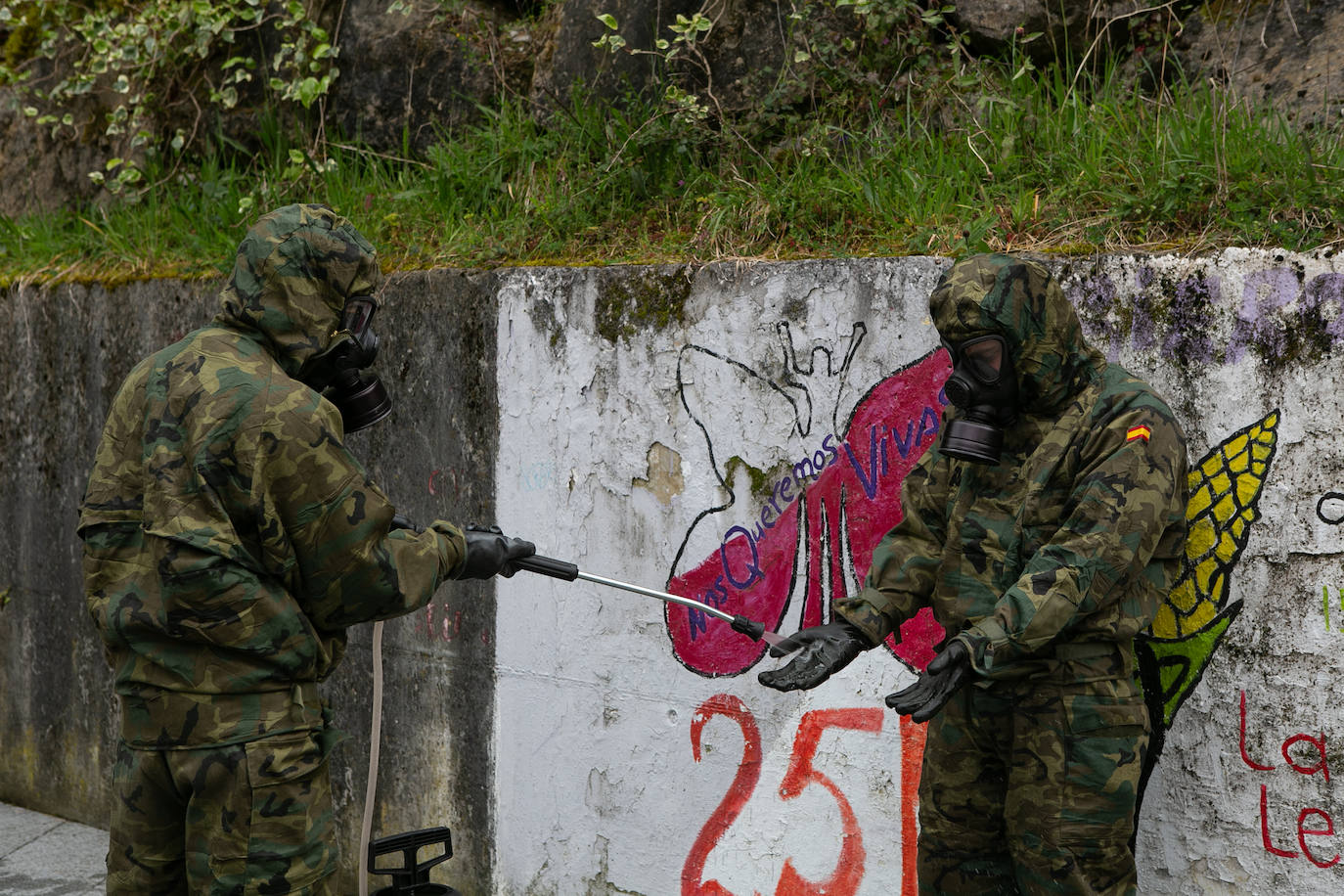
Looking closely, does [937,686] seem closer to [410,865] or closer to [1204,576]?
[1204,576]

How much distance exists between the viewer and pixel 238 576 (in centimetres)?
284

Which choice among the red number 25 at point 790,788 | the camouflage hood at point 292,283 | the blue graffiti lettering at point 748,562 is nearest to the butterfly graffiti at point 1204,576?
the red number 25 at point 790,788

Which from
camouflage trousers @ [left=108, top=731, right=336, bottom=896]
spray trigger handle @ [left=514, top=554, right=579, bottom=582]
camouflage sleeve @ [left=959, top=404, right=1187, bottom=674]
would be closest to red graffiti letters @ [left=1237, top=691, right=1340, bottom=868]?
camouflage sleeve @ [left=959, top=404, right=1187, bottom=674]

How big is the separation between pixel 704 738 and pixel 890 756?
2.12 feet

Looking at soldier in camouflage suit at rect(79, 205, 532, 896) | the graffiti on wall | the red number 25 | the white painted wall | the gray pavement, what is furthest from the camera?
the gray pavement

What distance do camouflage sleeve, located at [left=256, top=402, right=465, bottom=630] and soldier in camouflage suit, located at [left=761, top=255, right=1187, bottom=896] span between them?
3.15 ft

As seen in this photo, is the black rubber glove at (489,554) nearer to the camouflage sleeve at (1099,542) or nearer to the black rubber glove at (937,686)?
the black rubber glove at (937,686)

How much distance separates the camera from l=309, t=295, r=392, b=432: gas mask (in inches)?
125

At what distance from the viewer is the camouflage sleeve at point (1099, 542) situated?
8.81 feet

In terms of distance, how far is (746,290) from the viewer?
3850 millimetres

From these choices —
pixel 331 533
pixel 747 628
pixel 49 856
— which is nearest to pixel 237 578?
pixel 331 533

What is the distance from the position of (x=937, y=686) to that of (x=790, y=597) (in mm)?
1033

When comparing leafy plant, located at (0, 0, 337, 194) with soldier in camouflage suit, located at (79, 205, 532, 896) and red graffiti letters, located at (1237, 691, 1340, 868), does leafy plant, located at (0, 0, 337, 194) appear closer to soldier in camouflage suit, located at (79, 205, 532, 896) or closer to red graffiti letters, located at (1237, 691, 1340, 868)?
soldier in camouflage suit, located at (79, 205, 532, 896)

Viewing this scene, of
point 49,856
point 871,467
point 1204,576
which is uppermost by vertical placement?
point 871,467
